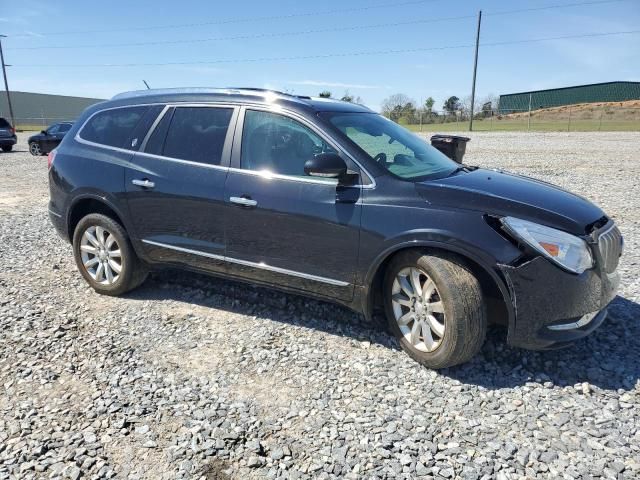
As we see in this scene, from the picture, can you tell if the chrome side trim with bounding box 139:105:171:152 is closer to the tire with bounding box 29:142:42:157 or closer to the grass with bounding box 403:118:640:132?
the tire with bounding box 29:142:42:157

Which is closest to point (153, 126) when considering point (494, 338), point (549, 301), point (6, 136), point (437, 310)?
point (437, 310)

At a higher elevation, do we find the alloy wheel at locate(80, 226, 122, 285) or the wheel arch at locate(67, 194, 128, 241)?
the wheel arch at locate(67, 194, 128, 241)

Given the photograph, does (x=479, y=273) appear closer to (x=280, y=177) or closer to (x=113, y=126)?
(x=280, y=177)

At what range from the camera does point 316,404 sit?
121 inches

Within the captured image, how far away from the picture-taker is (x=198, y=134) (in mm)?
4258

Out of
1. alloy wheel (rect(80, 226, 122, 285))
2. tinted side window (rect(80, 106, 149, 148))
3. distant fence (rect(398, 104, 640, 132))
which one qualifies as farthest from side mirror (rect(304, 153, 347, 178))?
distant fence (rect(398, 104, 640, 132))

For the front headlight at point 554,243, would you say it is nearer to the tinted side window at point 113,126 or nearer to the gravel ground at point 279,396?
the gravel ground at point 279,396

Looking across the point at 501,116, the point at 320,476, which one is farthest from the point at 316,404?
the point at 501,116

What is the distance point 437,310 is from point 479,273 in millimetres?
378

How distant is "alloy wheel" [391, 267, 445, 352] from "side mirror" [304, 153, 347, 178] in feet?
2.77

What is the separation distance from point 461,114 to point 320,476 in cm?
6058

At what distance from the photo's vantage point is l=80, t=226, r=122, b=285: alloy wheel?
4.76m

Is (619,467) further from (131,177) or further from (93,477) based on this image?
(131,177)

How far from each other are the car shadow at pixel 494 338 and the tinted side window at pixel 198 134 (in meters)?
1.41
